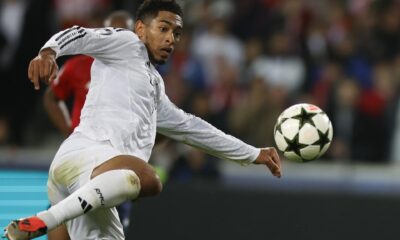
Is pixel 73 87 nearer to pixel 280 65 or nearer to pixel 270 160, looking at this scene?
pixel 270 160

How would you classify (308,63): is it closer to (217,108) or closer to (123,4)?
(217,108)

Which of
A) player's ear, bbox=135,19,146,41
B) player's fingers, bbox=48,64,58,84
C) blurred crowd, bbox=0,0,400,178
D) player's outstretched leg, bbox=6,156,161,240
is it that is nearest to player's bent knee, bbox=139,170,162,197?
player's outstretched leg, bbox=6,156,161,240

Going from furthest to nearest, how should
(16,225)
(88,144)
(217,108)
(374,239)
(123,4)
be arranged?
(123,4)
(217,108)
(374,239)
(88,144)
(16,225)

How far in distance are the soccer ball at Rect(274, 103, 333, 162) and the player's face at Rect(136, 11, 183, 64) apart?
823 mm

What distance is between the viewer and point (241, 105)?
33.3ft

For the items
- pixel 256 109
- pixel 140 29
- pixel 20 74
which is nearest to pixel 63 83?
pixel 140 29

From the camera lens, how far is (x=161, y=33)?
17.4ft

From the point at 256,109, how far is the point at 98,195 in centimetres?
536

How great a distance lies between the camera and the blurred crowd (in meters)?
9.89

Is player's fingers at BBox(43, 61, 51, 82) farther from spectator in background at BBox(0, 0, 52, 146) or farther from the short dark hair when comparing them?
spectator in background at BBox(0, 0, 52, 146)

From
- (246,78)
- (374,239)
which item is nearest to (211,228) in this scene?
(374,239)

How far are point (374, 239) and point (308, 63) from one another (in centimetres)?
304

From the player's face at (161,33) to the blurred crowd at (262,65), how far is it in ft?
13.7

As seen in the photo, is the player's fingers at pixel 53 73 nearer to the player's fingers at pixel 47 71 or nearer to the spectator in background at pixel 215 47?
the player's fingers at pixel 47 71
